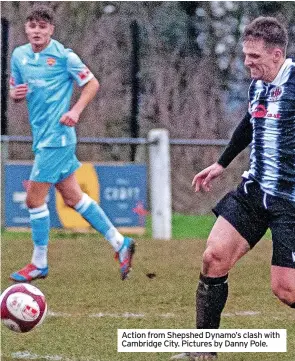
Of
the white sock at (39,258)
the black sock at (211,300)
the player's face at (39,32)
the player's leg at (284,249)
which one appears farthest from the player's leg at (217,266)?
the player's face at (39,32)

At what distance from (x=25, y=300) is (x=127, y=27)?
9.54 meters

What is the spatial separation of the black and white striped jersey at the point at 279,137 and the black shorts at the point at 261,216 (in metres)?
0.04

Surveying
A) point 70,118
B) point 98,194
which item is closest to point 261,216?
point 70,118

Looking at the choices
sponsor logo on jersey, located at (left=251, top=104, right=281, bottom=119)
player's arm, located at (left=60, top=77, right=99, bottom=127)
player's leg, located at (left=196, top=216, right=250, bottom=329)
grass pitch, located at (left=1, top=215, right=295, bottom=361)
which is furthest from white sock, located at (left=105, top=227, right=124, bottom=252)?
sponsor logo on jersey, located at (left=251, top=104, right=281, bottom=119)

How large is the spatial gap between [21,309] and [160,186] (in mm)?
5865

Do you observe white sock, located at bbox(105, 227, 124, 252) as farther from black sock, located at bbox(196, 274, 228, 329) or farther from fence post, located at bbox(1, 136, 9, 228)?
fence post, located at bbox(1, 136, 9, 228)

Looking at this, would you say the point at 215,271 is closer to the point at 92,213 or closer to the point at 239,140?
the point at 239,140

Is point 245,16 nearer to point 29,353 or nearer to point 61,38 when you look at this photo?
point 61,38

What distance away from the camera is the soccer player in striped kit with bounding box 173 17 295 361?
15.3 feet

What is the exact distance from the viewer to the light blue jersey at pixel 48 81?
7.38 meters

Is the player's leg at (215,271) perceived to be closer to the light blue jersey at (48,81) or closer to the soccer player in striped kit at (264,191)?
the soccer player in striped kit at (264,191)

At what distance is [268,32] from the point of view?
4.63 m

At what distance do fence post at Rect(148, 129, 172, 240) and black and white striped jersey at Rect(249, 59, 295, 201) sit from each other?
586cm

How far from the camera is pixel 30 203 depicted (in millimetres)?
7312
